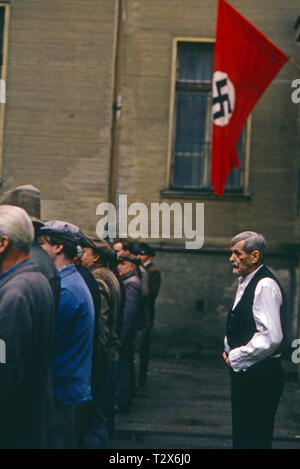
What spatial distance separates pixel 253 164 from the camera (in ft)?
49.9

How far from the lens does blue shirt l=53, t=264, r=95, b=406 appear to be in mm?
4762

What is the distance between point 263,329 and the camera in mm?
5668

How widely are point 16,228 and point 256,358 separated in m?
2.46

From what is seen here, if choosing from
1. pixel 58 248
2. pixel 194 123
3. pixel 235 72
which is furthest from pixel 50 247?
pixel 194 123

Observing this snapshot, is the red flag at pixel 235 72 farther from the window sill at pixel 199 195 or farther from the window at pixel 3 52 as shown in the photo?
the window at pixel 3 52

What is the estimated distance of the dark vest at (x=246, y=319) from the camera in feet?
19.0

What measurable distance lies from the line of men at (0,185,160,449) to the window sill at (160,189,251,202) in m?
7.37

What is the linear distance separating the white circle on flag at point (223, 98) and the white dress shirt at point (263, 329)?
6.76 metres

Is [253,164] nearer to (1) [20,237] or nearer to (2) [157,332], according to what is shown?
(2) [157,332]

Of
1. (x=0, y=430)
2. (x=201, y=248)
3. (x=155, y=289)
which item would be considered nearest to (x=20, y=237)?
(x=0, y=430)

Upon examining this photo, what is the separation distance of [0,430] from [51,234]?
1655mm

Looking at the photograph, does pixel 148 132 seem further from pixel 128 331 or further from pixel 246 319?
pixel 246 319

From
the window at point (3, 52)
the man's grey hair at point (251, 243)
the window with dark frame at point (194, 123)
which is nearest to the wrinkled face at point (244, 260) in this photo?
the man's grey hair at point (251, 243)

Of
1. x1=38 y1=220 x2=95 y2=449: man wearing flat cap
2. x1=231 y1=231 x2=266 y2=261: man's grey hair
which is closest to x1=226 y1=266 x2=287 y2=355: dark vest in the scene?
x1=231 y1=231 x2=266 y2=261: man's grey hair
